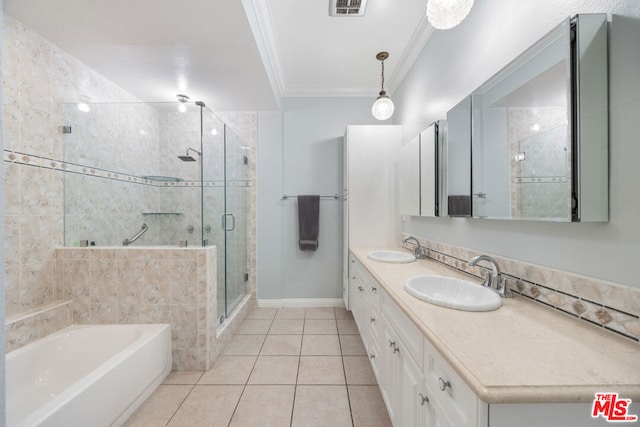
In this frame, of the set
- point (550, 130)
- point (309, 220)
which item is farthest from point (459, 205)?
point (309, 220)

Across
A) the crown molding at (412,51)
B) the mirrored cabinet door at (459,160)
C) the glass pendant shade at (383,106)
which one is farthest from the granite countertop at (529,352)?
the crown molding at (412,51)

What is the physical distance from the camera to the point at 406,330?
1.12 metres

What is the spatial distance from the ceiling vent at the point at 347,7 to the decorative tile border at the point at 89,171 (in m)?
1.62

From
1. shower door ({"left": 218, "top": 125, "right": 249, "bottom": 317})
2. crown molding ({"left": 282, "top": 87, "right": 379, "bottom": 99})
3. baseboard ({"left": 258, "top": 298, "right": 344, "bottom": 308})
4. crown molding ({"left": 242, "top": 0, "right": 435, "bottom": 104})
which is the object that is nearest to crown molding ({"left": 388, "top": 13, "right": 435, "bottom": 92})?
crown molding ({"left": 242, "top": 0, "right": 435, "bottom": 104})

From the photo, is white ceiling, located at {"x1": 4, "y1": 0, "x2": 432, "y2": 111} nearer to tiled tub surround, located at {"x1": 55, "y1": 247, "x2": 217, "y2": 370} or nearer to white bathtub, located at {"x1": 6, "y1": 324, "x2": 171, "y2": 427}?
tiled tub surround, located at {"x1": 55, "y1": 247, "x2": 217, "y2": 370}

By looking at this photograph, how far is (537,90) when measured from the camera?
1075 millimetres

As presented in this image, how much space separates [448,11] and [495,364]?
1.37 m

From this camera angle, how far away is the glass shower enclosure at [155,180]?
204 centimetres

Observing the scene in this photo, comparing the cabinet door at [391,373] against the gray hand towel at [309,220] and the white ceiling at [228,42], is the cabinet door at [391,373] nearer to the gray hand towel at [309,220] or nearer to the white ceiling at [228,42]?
the gray hand towel at [309,220]

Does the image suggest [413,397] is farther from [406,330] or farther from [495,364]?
[495,364]

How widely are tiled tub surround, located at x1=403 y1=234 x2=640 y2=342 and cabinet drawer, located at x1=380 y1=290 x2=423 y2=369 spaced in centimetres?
53

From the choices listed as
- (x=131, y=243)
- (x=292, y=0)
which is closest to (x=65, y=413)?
(x=131, y=243)

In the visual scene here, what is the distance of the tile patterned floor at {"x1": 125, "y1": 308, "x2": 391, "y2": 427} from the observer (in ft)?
4.99

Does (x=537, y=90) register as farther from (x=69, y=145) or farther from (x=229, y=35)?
(x=69, y=145)
